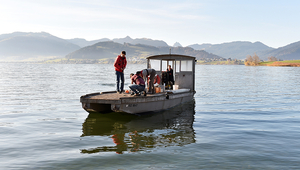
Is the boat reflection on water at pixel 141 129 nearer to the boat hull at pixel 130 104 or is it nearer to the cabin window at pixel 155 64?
the boat hull at pixel 130 104

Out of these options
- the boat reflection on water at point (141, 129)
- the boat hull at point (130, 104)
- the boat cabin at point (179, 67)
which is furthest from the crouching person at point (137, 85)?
the boat cabin at point (179, 67)

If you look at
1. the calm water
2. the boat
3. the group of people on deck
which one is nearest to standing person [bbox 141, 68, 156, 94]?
the group of people on deck

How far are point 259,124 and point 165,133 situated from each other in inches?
210

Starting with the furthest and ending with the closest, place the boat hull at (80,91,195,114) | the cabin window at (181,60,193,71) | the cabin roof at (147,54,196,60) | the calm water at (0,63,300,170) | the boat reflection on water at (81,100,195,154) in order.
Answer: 1. the cabin window at (181,60,193,71)
2. the cabin roof at (147,54,196,60)
3. the boat hull at (80,91,195,114)
4. the boat reflection on water at (81,100,195,154)
5. the calm water at (0,63,300,170)

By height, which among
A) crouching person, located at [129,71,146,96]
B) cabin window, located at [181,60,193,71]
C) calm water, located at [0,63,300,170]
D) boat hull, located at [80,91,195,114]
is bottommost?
calm water, located at [0,63,300,170]

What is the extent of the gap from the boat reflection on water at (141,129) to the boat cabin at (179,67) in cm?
358

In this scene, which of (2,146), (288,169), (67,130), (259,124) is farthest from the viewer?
(259,124)

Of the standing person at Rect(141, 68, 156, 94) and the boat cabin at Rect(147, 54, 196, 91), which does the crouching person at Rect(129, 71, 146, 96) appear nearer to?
the standing person at Rect(141, 68, 156, 94)

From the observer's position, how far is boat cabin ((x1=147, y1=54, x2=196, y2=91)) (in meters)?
18.4

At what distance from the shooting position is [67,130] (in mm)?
11273

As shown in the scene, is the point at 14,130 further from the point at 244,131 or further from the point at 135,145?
the point at 244,131

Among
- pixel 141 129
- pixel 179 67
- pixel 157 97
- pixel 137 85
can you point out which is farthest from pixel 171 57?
pixel 141 129

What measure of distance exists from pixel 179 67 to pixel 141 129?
8.72 m

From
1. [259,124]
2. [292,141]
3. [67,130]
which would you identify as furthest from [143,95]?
[292,141]
